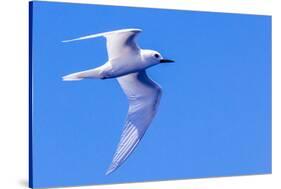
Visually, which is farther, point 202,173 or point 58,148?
point 202,173

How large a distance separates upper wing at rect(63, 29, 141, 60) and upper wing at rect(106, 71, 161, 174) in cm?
22

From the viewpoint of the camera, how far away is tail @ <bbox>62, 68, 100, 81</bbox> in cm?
584

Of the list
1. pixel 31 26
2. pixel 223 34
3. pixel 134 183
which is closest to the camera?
pixel 31 26

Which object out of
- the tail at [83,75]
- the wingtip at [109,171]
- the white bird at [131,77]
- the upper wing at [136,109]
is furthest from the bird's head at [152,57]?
the wingtip at [109,171]

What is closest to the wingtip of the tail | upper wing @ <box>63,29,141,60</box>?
the tail

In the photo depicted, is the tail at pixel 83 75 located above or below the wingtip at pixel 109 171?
above

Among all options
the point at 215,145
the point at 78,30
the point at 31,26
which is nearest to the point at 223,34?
the point at 215,145

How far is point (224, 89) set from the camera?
21.5 ft

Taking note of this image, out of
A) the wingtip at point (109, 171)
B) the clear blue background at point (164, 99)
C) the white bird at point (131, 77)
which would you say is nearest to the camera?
the clear blue background at point (164, 99)

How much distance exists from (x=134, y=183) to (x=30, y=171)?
940mm

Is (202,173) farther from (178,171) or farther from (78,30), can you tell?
(78,30)

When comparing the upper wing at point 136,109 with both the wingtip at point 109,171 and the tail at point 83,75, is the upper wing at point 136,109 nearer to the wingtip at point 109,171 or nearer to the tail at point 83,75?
the wingtip at point 109,171

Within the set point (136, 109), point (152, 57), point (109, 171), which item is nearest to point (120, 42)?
point (152, 57)

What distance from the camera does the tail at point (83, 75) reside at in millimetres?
5838
